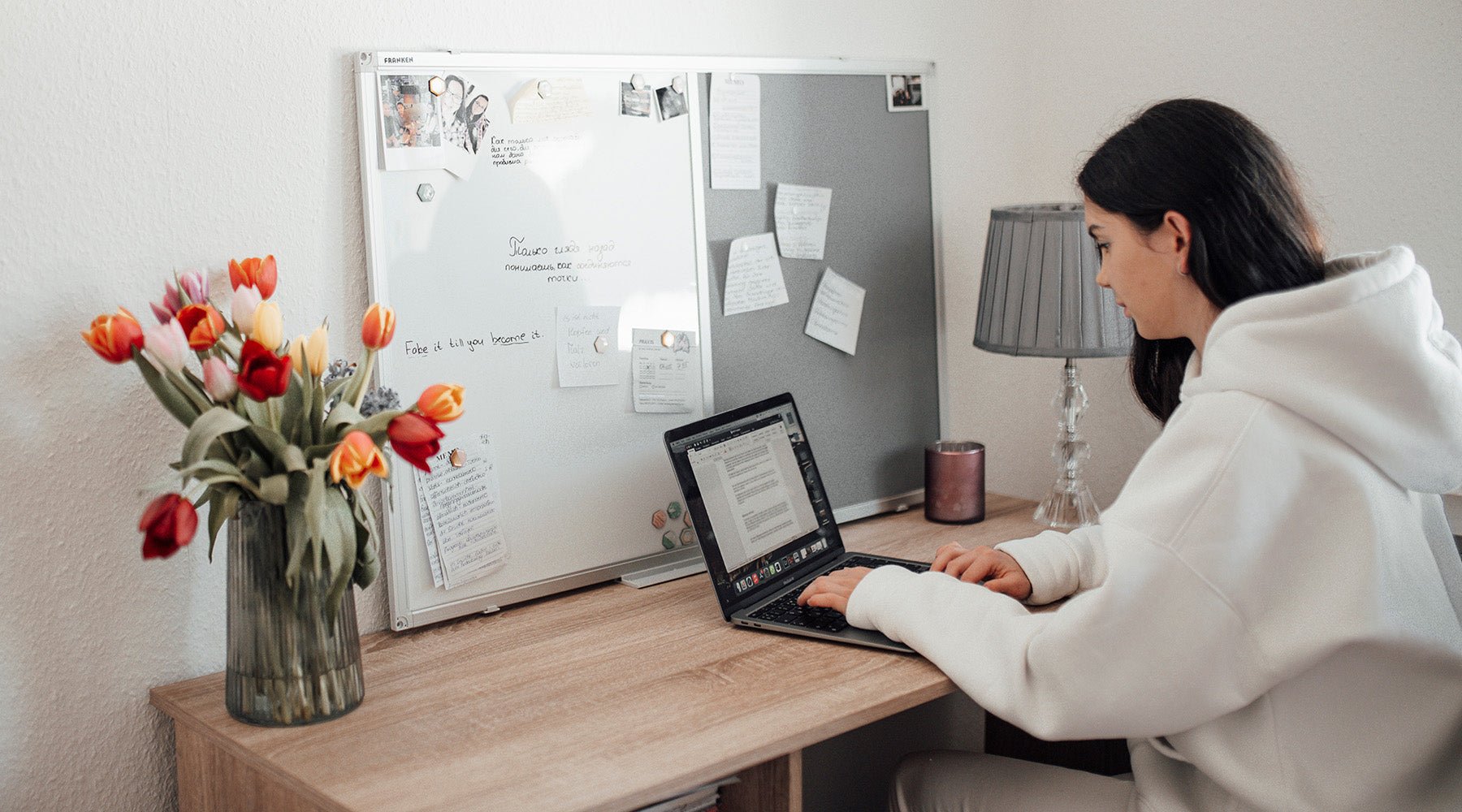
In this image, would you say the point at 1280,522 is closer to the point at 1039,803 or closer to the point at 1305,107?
the point at 1039,803

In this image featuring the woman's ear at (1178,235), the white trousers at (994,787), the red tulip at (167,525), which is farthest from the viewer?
the white trousers at (994,787)

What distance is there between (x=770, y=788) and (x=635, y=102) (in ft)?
2.96

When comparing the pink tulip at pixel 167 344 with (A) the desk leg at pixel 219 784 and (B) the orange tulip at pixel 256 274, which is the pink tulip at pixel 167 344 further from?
(A) the desk leg at pixel 219 784

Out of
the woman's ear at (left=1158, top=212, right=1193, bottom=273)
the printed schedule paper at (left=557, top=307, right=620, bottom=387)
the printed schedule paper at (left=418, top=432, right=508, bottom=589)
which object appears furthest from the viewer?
the printed schedule paper at (left=557, top=307, right=620, bottom=387)

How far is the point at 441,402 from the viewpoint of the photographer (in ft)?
3.76

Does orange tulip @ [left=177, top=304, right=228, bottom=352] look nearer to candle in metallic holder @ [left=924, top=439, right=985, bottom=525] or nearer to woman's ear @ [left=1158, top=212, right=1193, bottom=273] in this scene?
woman's ear @ [left=1158, top=212, right=1193, bottom=273]

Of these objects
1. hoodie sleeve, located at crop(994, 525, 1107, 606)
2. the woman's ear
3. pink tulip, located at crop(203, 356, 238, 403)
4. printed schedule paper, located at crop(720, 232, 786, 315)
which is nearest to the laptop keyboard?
hoodie sleeve, located at crop(994, 525, 1107, 606)

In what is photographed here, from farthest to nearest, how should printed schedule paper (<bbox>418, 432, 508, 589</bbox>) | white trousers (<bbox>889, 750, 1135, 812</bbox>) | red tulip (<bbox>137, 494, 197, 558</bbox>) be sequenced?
printed schedule paper (<bbox>418, 432, 508, 589</bbox>) → white trousers (<bbox>889, 750, 1135, 812</bbox>) → red tulip (<bbox>137, 494, 197, 558</bbox>)

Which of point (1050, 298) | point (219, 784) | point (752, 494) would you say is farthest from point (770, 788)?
point (1050, 298)

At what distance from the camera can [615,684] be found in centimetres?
127

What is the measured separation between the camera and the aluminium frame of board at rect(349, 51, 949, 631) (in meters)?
1.38

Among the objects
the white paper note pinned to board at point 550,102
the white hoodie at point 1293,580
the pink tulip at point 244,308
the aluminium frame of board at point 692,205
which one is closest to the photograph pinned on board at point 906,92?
the aluminium frame of board at point 692,205

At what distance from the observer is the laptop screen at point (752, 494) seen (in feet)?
4.89

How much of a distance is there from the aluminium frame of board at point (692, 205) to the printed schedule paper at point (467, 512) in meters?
0.04
